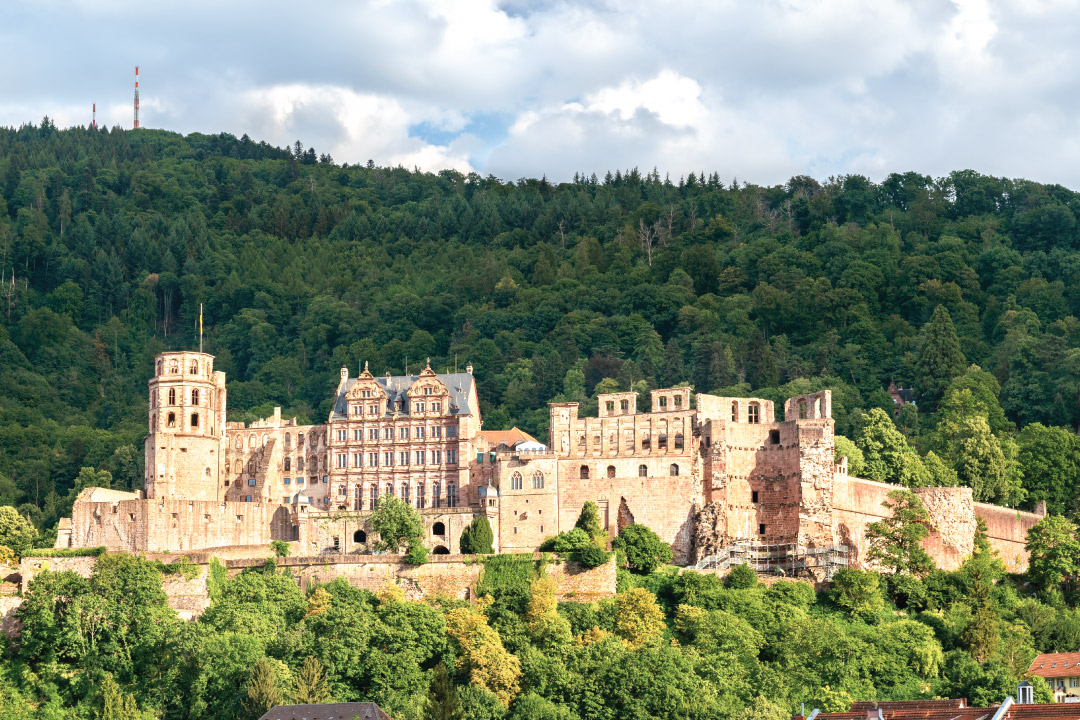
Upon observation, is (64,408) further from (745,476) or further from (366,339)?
(745,476)

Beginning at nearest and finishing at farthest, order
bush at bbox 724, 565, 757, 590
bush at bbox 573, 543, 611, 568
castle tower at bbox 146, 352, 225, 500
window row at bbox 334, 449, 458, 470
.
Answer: bush at bbox 573, 543, 611, 568, bush at bbox 724, 565, 757, 590, castle tower at bbox 146, 352, 225, 500, window row at bbox 334, 449, 458, 470

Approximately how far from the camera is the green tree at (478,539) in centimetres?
7862

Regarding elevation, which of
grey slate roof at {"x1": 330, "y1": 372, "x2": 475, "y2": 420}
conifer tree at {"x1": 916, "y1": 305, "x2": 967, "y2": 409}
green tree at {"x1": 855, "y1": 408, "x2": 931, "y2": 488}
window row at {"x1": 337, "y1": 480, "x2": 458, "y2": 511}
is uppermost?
conifer tree at {"x1": 916, "y1": 305, "x2": 967, "y2": 409}

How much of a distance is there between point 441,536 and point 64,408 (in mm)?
53679

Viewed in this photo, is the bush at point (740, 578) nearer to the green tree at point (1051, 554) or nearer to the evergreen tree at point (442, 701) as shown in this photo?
the green tree at point (1051, 554)

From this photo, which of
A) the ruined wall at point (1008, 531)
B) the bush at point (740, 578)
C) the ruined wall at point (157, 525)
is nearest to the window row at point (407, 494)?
the ruined wall at point (157, 525)

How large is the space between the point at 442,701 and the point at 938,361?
5653 cm

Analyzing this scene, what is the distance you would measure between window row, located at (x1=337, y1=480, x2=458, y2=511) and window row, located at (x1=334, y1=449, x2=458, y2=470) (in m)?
1.08

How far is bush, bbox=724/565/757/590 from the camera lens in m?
76.4

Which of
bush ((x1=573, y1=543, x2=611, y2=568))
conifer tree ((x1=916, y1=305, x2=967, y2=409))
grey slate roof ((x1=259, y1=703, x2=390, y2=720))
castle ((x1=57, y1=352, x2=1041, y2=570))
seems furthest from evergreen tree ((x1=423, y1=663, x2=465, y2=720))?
conifer tree ((x1=916, y1=305, x2=967, y2=409))

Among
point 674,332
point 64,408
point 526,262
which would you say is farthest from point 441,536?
point 526,262

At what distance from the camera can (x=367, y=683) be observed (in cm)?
6762

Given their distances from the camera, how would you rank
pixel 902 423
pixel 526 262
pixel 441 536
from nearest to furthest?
pixel 441 536 < pixel 902 423 < pixel 526 262

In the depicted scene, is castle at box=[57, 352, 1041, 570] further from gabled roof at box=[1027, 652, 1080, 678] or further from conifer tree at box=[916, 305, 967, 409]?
conifer tree at box=[916, 305, 967, 409]
